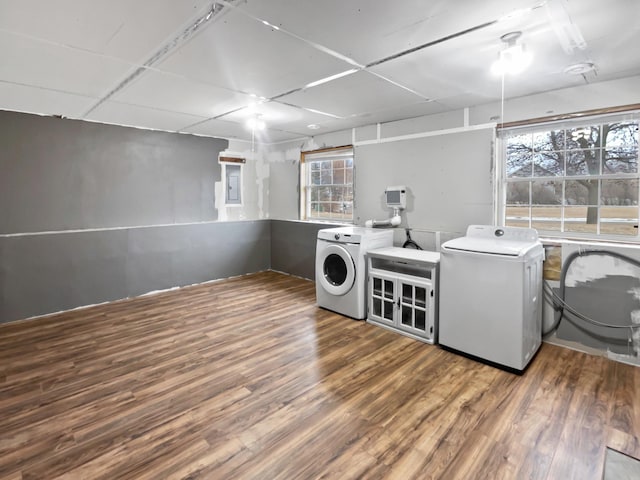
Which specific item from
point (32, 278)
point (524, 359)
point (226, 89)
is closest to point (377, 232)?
point (524, 359)

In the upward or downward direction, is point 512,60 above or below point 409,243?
above

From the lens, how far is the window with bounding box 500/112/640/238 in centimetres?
280

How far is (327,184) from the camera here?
5.38 meters

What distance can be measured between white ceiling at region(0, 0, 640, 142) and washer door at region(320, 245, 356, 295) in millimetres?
1592

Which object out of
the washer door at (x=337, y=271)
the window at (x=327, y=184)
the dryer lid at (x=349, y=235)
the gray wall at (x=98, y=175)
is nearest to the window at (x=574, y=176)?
the dryer lid at (x=349, y=235)

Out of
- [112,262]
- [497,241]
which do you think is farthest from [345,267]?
[112,262]

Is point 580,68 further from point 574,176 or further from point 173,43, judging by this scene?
point 173,43

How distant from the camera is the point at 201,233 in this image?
5.16 meters

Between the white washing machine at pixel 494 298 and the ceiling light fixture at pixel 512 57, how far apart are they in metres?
1.31

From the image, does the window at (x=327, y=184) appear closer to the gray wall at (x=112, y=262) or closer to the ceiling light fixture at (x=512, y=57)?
the gray wall at (x=112, y=262)

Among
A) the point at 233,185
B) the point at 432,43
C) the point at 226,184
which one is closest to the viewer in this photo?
the point at 432,43

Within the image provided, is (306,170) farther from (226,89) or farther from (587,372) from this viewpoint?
(587,372)

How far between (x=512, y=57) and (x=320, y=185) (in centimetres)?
350

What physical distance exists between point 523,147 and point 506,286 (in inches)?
62.2
